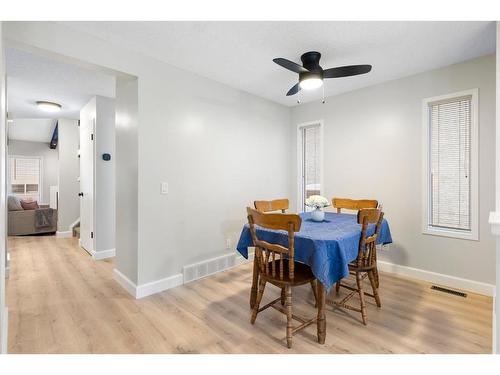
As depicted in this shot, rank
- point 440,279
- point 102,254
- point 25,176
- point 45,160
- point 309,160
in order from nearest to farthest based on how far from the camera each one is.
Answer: point 440,279, point 102,254, point 309,160, point 25,176, point 45,160

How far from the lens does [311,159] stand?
4180 millimetres

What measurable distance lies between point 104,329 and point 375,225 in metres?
2.35

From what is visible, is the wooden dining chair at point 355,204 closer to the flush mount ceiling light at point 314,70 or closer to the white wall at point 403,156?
the white wall at point 403,156

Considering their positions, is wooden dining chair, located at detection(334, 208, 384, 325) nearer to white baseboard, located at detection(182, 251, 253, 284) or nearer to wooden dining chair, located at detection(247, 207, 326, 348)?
wooden dining chair, located at detection(247, 207, 326, 348)

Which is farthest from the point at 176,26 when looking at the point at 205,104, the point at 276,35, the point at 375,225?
the point at 375,225

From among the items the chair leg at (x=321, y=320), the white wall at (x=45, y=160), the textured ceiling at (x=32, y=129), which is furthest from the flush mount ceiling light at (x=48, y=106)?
the white wall at (x=45, y=160)

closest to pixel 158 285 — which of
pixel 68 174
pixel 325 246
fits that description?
pixel 325 246

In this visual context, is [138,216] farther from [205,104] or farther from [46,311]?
[205,104]

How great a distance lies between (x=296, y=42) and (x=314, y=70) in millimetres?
289

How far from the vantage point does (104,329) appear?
2.01 m

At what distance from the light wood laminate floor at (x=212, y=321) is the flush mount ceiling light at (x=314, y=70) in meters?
2.06

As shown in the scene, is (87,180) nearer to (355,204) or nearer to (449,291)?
(355,204)
